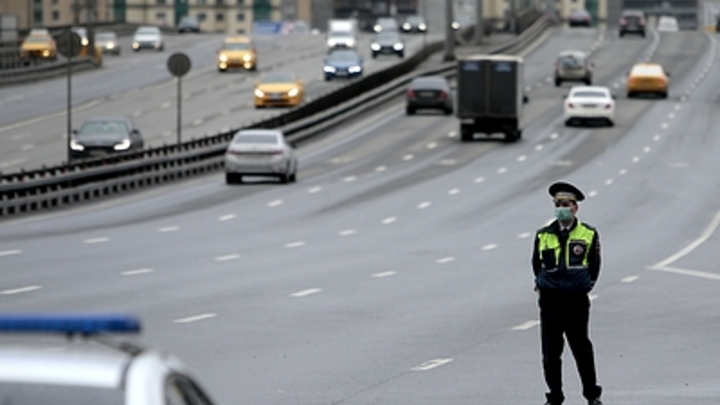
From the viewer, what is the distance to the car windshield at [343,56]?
290 feet

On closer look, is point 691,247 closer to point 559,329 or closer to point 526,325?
point 526,325

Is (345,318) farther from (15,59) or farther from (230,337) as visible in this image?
(15,59)

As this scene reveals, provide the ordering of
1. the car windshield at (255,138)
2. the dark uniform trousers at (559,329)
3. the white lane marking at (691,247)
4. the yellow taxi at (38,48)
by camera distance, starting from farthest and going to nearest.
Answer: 1. the yellow taxi at (38,48)
2. the car windshield at (255,138)
3. the white lane marking at (691,247)
4. the dark uniform trousers at (559,329)

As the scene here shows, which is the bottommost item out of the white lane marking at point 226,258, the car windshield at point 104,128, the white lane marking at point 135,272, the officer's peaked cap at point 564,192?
the car windshield at point 104,128

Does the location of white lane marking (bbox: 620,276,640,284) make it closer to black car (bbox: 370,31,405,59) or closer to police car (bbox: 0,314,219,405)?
police car (bbox: 0,314,219,405)

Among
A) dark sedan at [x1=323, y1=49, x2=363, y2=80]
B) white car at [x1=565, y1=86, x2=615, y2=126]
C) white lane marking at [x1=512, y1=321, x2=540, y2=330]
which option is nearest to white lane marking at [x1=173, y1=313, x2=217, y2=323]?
white lane marking at [x1=512, y1=321, x2=540, y2=330]

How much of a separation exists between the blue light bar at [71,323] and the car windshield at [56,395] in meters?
0.18

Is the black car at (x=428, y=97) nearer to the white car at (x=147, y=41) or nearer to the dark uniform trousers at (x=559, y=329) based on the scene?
the white car at (x=147, y=41)

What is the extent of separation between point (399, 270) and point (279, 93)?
152ft


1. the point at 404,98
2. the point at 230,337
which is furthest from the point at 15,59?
the point at 230,337

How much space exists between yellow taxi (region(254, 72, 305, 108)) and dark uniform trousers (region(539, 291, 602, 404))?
60122 millimetres

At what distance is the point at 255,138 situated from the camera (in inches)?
1898

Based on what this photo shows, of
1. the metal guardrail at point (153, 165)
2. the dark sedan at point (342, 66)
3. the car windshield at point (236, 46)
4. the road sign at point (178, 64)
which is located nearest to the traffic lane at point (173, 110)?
the dark sedan at point (342, 66)

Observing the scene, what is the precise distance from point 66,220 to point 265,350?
66.7 ft
